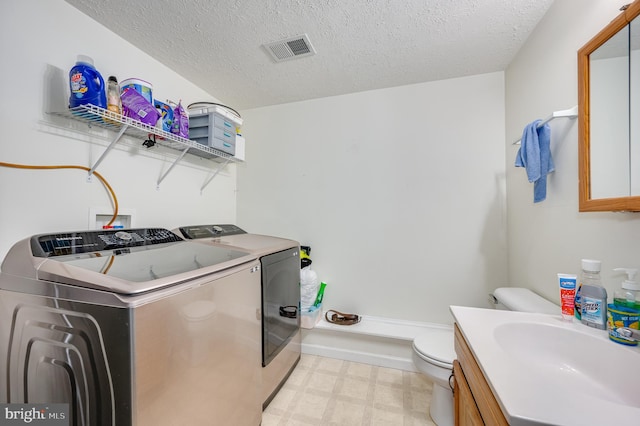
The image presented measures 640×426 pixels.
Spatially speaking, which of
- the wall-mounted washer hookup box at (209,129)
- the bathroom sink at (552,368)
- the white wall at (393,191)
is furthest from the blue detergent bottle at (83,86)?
the bathroom sink at (552,368)

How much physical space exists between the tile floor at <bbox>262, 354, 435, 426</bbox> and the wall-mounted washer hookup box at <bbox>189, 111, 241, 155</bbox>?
6.40 ft

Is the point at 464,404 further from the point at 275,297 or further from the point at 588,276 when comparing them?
the point at 275,297

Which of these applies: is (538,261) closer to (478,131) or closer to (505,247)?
(505,247)

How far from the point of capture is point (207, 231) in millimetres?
1983

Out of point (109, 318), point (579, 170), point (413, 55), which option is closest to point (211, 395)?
point (109, 318)

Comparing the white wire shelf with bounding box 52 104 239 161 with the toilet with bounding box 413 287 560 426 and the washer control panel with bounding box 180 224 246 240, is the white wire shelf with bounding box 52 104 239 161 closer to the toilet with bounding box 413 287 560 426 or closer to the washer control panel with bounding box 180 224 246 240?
the washer control panel with bounding box 180 224 246 240

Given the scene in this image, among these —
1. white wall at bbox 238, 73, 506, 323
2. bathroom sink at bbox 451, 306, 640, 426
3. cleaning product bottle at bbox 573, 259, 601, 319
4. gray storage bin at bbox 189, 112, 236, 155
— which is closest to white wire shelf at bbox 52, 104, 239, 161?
gray storage bin at bbox 189, 112, 236, 155

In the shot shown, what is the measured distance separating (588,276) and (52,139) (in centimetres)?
249

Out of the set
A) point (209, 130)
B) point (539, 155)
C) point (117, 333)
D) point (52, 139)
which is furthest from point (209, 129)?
point (539, 155)

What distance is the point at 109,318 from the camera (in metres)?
0.78

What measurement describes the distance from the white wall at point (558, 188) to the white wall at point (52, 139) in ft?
8.15

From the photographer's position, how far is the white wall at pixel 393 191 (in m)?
2.09

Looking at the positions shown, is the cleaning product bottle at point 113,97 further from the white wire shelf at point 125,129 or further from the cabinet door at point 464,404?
the cabinet door at point 464,404

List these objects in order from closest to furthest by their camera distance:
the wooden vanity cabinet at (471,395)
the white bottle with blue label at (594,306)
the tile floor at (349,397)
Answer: the wooden vanity cabinet at (471,395) → the white bottle with blue label at (594,306) → the tile floor at (349,397)
